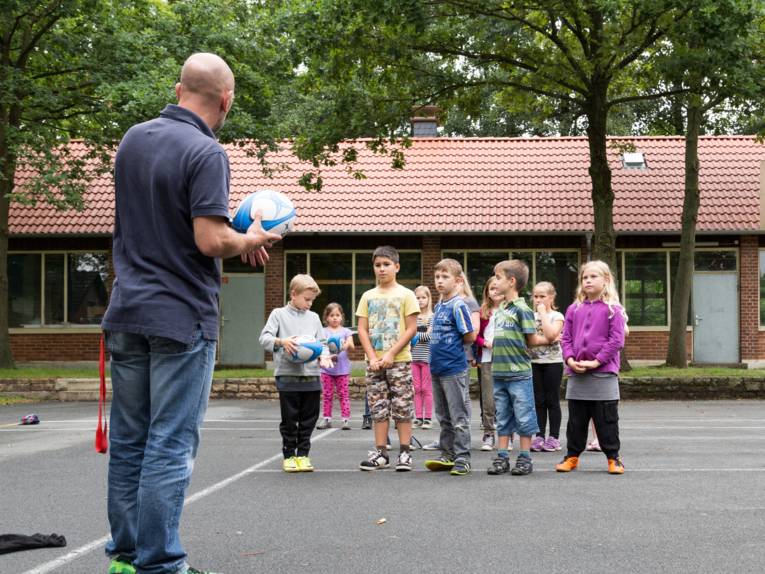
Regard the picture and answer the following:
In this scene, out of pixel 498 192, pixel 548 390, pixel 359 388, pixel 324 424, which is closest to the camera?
pixel 548 390

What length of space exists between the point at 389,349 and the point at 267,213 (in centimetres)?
404

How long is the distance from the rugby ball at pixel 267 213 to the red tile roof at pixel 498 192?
19.9 m

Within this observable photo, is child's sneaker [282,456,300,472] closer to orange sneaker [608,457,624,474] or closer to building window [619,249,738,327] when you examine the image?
orange sneaker [608,457,624,474]

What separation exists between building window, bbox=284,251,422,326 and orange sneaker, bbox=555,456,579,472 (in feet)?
60.2

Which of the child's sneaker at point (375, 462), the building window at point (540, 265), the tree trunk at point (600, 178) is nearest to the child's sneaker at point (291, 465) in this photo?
the child's sneaker at point (375, 462)

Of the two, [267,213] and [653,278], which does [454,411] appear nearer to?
[267,213]

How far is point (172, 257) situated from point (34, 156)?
19438 millimetres

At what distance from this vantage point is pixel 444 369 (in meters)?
8.95

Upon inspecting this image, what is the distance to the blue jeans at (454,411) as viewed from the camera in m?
8.84

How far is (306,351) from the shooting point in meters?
8.76

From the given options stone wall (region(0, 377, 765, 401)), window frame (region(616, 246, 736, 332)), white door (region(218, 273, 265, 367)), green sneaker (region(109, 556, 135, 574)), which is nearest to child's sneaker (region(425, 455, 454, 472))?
green sneaker (region(109, 556, 135, 574))

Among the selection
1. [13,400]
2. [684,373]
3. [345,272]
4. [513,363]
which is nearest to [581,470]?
[513,363]

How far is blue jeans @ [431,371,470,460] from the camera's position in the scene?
8.84 m

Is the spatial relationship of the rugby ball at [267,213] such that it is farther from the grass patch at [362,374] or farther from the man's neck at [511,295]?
the grass patch at [362,374]
